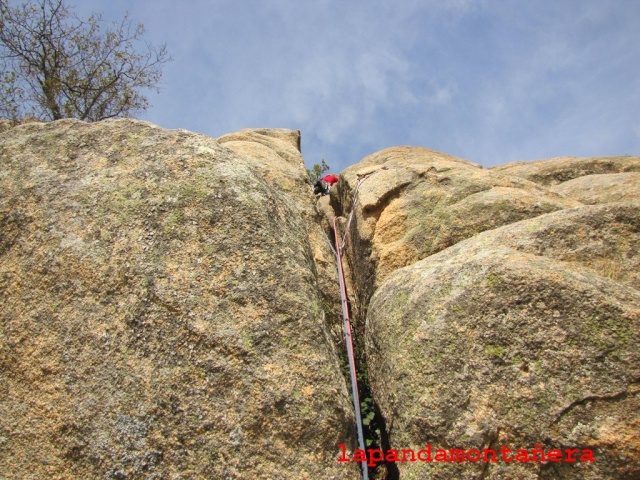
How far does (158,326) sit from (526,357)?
127 inches

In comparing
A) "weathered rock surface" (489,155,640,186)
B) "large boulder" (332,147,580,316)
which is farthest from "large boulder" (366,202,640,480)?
"weathered rock surface" (489,155,640,186)

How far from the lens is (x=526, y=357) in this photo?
418 cm

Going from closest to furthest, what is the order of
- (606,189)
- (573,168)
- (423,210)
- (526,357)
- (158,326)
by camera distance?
→ (526,357) → (158,326) → (423,210) → (606,189) → (573,168)

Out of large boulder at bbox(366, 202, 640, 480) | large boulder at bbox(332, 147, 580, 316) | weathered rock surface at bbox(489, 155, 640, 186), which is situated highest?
weathered rock surface at bbox(489, 155, 640, 186)

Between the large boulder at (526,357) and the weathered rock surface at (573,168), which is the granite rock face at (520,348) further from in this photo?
the weathered rock surface at (573,168)

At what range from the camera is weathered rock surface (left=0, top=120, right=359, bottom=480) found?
4.02 meters

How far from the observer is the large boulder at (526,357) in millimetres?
3822

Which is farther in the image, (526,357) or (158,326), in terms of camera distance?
(158,326)

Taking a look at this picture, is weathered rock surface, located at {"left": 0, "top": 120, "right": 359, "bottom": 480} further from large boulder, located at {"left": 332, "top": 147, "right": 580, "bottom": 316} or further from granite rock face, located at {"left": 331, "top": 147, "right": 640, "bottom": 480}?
large boulder, located at {"left": 332, "top": 147, "right": 580, "bottom": 316}

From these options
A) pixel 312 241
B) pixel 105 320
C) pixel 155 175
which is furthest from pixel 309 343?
pixel 312 241

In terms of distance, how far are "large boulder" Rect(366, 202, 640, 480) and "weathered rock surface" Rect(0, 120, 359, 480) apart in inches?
28.9

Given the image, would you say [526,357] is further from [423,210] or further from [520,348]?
[423,210]

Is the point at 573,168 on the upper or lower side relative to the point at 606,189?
upper

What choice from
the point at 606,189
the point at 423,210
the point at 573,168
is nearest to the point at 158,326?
the point at 423,210
